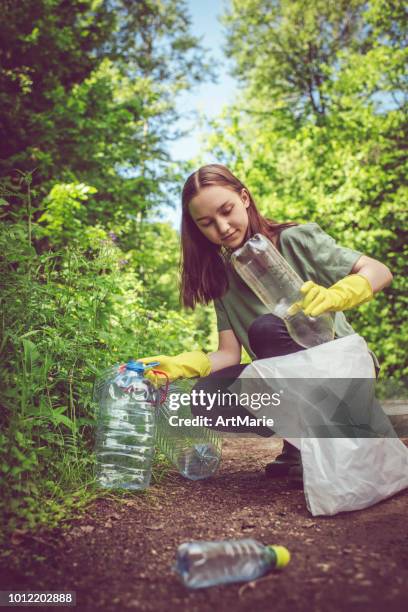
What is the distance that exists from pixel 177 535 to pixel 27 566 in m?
0.48

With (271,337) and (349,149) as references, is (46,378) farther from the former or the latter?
(349,149)

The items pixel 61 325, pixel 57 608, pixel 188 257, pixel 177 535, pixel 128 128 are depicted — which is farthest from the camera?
pixel 128 128

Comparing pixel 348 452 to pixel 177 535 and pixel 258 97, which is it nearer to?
pixel 177 535

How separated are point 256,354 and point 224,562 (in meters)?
1.24

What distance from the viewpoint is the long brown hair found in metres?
2.38

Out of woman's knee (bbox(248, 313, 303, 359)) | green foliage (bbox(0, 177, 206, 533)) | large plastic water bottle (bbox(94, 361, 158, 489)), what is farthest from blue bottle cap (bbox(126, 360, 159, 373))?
woman's knee (bbox(248, 313, 303, 359))

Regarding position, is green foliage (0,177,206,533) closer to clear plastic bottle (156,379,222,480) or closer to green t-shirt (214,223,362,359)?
clear plastic bottle (156,379,222,480)

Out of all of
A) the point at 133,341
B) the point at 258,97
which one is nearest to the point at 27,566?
the point at 133,341

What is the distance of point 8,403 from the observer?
1672 millimetres

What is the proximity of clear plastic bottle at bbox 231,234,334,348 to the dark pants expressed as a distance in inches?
2.4

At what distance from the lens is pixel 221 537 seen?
1.60m

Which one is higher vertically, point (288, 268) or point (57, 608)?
point (288, 268)

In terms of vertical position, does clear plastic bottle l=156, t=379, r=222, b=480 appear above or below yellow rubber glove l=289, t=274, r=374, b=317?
below

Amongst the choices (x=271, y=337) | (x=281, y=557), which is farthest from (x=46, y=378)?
(x=281, y=557)
